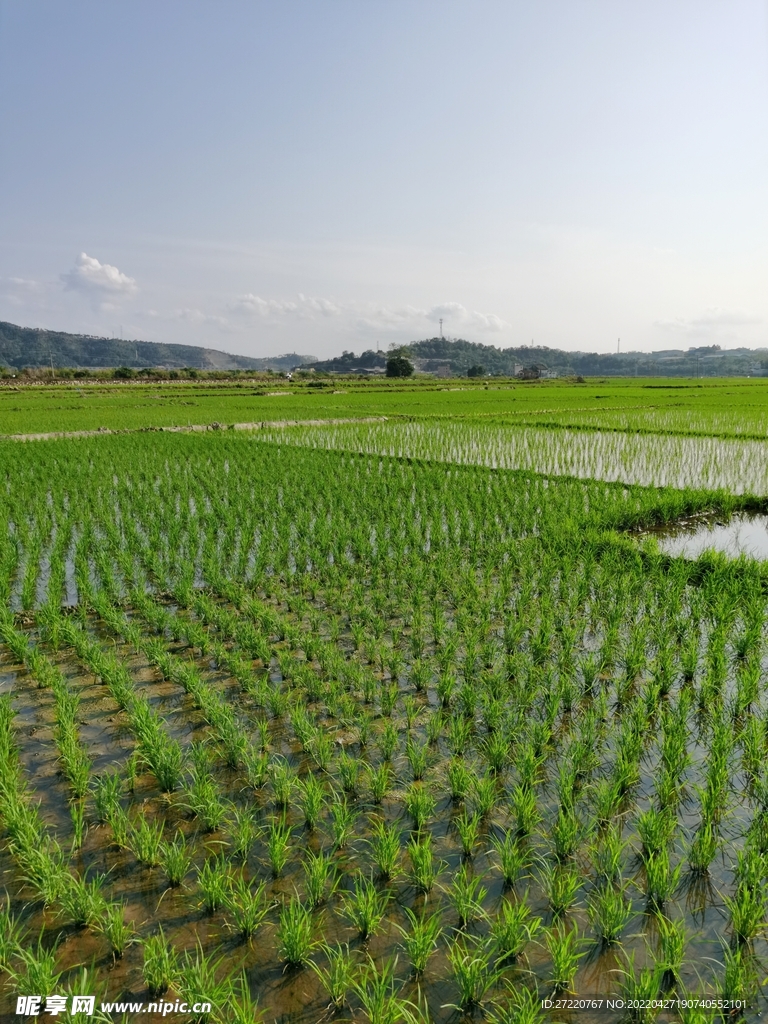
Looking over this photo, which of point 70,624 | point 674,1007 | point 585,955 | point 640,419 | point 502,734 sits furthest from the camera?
point 640,419

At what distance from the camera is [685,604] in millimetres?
5312

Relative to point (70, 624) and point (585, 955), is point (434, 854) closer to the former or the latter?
point (585, 955)

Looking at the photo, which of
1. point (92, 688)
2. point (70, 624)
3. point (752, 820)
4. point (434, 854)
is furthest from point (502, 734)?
point (70, 624)

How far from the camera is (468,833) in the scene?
2576mm

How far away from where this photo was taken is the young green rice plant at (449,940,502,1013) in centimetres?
195

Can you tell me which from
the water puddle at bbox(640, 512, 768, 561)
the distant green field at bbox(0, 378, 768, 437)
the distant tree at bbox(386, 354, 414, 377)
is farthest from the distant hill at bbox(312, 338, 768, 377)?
the water puddle at bbox(640, 512, 768, 561)

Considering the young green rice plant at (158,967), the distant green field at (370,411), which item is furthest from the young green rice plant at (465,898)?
the distant green field at (370,411)

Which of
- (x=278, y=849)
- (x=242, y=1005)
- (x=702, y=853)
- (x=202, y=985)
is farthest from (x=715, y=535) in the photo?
(x=202, y=985)

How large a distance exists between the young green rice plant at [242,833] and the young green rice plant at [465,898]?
81cm

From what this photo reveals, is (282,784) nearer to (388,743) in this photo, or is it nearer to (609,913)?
(388,743)

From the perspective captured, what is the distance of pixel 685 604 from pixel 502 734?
2.79 metres

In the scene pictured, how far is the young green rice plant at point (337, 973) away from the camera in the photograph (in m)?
1.95

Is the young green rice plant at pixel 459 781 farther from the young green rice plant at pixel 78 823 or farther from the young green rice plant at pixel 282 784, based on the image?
the young green rice plant at pixel 78 823

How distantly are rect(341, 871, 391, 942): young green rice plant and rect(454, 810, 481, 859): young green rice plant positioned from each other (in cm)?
38
